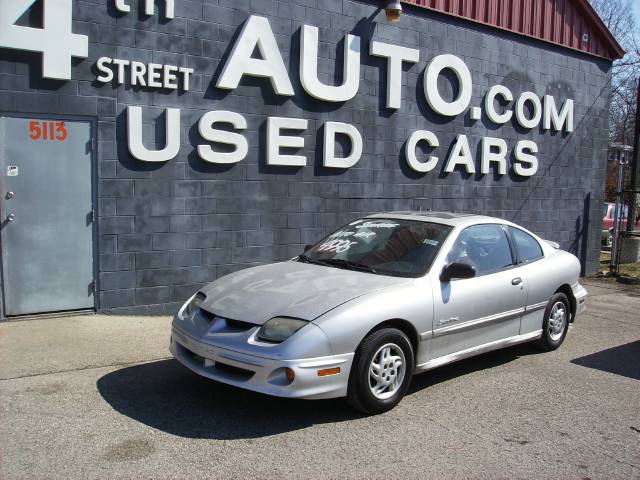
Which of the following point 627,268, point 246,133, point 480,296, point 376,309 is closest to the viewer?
point 376,309

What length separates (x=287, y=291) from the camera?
191 inches

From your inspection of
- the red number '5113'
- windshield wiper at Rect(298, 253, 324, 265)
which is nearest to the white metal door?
the red number '5113'

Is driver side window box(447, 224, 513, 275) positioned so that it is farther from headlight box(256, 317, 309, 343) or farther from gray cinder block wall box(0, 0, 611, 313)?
gray cinder block wall box(0, 0, 611, 313)

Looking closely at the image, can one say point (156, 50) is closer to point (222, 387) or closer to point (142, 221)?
point (142, 221)

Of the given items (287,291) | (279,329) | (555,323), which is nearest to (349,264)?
(287,291)

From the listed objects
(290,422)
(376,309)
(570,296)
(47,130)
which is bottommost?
(290,422)

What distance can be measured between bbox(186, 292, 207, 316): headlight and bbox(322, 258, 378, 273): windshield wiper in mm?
1178

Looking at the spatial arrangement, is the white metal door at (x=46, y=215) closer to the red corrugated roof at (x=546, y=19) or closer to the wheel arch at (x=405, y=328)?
the wheel arch at (x=405, y=328)

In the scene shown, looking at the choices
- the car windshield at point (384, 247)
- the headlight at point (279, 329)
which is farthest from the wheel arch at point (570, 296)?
the headlight at point (279, 329)

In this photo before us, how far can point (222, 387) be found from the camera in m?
5.18

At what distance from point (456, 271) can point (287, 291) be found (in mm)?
1422

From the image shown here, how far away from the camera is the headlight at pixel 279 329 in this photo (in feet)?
14.3

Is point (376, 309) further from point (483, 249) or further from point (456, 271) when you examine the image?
point (483, 249)

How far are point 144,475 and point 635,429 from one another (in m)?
3.47
